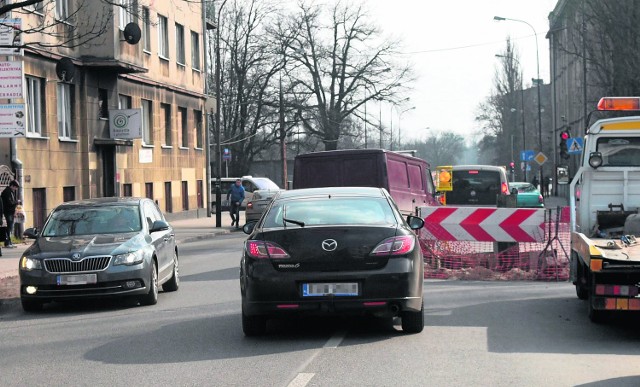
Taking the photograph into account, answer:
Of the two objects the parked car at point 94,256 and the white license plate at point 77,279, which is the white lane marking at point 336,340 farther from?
the white license plate at point 77,279

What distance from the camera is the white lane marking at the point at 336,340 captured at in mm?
9237

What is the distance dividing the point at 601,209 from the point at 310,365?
18.3 ft

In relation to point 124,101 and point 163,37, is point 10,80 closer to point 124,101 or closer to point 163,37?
point 124,101

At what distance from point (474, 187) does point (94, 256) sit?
17.0m

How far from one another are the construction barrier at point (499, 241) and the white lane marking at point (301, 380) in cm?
892

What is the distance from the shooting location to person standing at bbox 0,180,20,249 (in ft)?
78.4

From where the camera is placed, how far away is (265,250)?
941 cm

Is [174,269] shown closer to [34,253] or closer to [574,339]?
[34,253]

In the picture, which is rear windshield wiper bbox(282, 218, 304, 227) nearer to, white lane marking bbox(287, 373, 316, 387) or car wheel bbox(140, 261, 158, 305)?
white lane marking bbox(287, 373, 316, 387)

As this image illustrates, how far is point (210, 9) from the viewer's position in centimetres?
5081

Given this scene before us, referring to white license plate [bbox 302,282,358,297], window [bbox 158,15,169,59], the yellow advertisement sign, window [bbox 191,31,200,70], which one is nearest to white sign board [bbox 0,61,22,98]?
white license plate [bbox 302,282,358,297]

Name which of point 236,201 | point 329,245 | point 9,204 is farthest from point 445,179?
point 329,245

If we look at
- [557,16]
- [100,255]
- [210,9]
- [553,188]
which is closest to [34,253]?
[100,255]

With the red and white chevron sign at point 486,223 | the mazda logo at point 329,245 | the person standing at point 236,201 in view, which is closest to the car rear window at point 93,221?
the mazda logo at point 329,245
